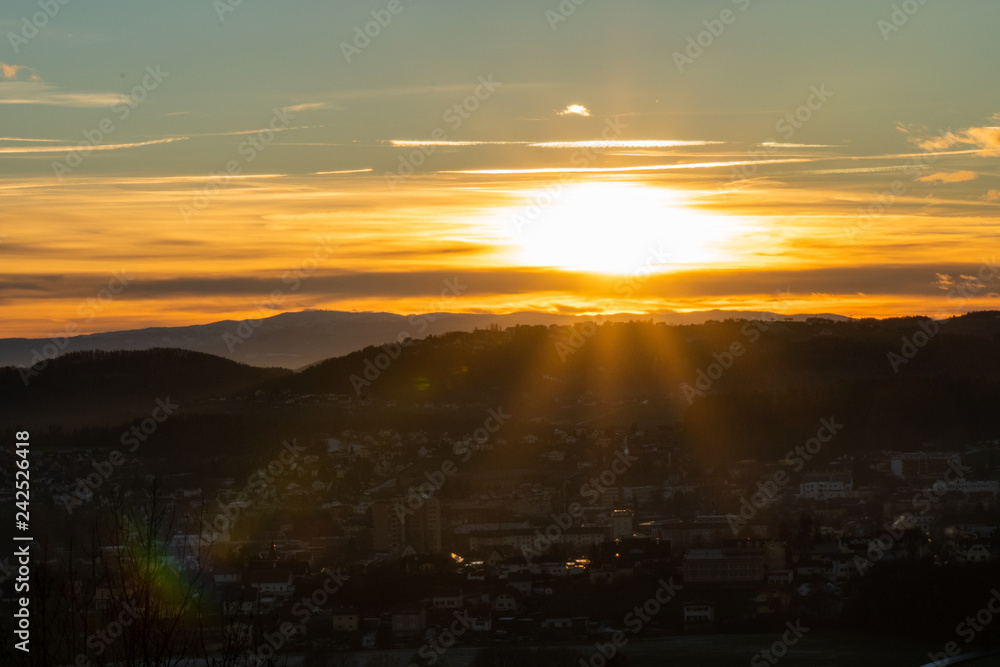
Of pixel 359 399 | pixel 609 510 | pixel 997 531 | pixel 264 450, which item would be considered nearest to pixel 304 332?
pixel 359 399

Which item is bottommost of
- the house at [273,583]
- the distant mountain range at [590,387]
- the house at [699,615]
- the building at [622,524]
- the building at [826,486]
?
the house at [699,615]

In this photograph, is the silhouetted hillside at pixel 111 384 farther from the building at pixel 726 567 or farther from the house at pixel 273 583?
the building at pixel 726 567

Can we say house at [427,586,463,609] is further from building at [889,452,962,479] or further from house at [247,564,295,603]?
building at [889,452,962,479]

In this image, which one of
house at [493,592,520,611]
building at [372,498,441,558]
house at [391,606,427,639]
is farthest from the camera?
building at [372,498,441,558]

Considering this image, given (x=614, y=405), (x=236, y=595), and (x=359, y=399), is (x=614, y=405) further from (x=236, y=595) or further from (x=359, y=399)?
(x=236, y=595)

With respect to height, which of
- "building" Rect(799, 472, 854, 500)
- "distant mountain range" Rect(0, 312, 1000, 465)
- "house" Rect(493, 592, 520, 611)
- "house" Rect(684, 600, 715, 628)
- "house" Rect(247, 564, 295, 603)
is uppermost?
"distant mountain range" Rect(0, 312, 1000, 465)

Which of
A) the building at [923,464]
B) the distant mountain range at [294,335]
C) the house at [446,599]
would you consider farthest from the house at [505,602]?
the distant mountain range at [294,335]

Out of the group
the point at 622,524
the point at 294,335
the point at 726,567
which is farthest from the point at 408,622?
the point at 294,335

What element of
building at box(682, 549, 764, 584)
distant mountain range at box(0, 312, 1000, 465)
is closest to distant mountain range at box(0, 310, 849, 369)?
distant mountain range at box(0, 312, 1000, 465)

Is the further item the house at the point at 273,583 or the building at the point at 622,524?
the building at the point at 622,524

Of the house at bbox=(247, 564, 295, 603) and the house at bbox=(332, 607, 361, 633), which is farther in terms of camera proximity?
the house at bbox=(247, 564, 295, 603)

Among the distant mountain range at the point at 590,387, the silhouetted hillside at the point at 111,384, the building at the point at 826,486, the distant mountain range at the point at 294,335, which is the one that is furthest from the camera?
the distant mountain range at the point at 294,335
